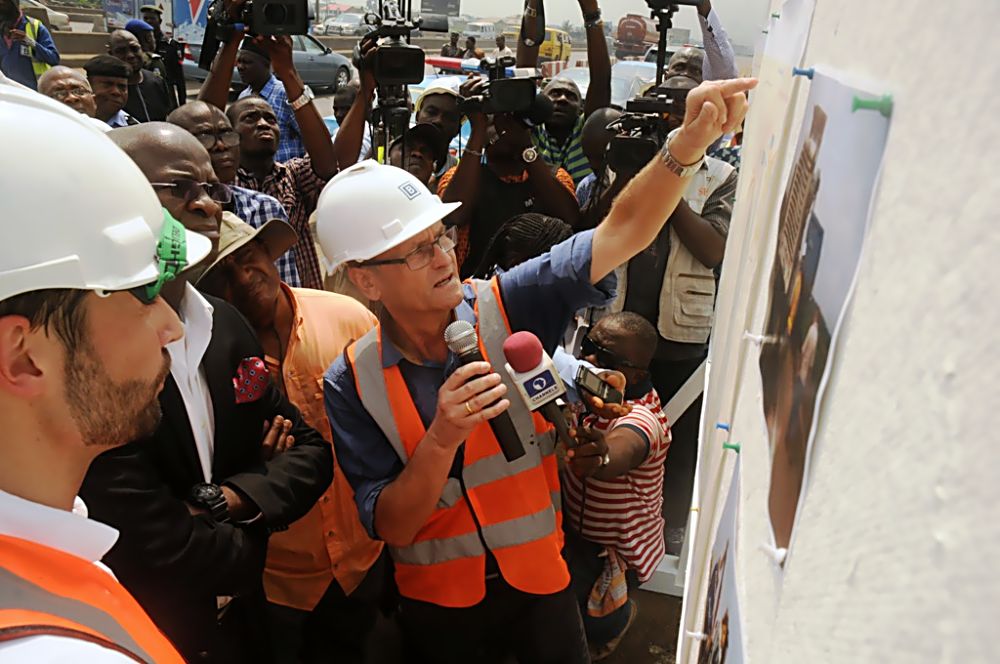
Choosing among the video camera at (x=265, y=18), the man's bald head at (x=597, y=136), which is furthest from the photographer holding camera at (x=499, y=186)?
the video camera at (x=265, y=18)

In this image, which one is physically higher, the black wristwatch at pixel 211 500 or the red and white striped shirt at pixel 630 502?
the black wristwatch at pixel 211 500

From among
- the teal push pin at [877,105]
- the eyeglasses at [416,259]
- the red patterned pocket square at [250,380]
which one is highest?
the teal push pin at [877,105]

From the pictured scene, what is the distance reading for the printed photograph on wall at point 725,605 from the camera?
677 mm

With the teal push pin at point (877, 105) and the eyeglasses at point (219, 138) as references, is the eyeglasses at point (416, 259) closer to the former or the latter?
the teal push pin at point (877, 105)

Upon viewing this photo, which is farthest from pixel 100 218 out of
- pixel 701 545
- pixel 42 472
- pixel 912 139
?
pixel 701 545

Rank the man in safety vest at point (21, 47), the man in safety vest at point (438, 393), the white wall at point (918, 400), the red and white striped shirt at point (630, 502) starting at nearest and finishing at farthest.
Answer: the white wall at point (918, 400) → the man in safety vest at point (438, 393) → the red and white striped shirt at point (630, 502) → the man in safety vest at point (21, 47)

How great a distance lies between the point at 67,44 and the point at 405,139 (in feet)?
38.0

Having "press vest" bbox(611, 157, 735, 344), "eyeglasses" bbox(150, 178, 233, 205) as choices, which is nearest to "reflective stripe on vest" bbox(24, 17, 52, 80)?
"eyeglasses" bbox(150, 178, 233, 205)

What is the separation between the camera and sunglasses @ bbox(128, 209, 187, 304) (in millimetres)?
1055

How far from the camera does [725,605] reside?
768 mm

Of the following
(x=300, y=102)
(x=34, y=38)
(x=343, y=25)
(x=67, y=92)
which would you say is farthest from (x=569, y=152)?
(x=343, y=25)

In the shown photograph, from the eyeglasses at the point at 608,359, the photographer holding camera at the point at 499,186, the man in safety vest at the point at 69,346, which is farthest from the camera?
the photographer holding camera at the point at 499,186

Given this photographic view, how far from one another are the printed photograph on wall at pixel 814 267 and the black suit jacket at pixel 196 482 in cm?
130

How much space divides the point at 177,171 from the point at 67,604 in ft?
5.02
